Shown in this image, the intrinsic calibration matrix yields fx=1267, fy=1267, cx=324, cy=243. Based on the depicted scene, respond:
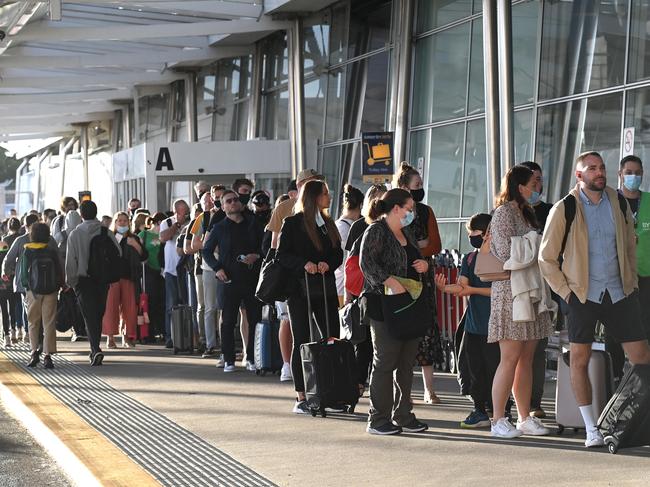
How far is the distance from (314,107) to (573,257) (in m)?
19.3

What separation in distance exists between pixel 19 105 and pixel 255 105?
39.8ft

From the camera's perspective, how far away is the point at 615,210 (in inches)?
308

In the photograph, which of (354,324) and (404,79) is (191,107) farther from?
(354,324)

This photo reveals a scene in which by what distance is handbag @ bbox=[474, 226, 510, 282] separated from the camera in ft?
27.2

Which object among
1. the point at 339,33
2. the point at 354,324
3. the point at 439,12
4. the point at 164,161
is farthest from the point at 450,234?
the point at 354,324

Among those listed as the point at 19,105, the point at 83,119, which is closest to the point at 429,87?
the point at 19,105

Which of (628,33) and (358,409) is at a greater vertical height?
(628,33)

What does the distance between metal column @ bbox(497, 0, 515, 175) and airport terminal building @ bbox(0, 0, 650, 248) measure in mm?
21

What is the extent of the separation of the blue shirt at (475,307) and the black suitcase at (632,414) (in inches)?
65.4

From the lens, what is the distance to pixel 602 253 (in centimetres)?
775

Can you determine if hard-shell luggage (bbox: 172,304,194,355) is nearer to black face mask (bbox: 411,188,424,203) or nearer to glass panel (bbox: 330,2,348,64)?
black face mask (bbox: 411,188,424,203)

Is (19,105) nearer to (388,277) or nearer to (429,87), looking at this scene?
(429,87)

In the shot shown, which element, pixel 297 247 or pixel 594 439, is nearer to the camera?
Result: pixel 594 439

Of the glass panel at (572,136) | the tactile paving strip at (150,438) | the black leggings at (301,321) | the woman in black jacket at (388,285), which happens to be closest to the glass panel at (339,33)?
the glass panel at (572,136)
